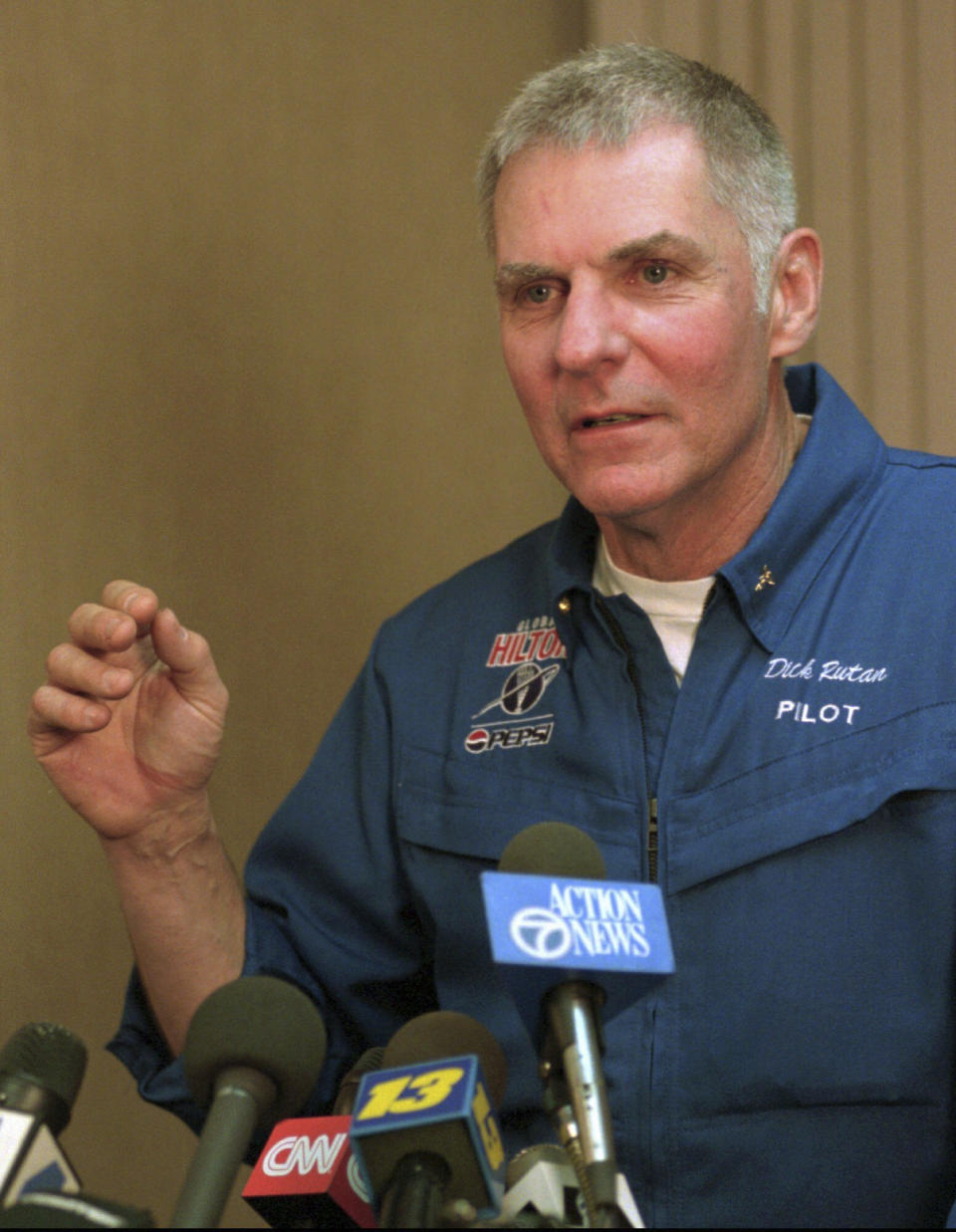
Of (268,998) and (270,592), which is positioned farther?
(270,592)

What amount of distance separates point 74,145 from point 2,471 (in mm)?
498

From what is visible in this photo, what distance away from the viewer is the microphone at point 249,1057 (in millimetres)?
929

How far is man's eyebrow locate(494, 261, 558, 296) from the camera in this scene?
5.63ft

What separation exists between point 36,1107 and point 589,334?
1.02m

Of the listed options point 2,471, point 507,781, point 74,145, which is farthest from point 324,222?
point 507,781

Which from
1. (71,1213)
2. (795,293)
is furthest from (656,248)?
(71,1213)

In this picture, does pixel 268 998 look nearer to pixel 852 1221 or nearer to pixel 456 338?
pixel 852 1221

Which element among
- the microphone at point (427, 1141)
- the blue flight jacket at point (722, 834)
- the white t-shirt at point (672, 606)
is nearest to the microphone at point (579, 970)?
the microphone at point (427, 1141)

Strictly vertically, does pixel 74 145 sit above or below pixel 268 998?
above

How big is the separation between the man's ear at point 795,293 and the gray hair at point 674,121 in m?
0.03

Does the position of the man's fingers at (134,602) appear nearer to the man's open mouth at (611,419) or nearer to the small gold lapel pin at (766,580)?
the man's open mouth at (611,419)

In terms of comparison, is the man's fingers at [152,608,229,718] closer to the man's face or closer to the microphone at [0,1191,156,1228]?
the man's face

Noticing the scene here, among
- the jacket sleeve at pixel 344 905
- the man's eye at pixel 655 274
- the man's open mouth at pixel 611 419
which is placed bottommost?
the jacket sleeve at pixel 344 905

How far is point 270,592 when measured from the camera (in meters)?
2.45
